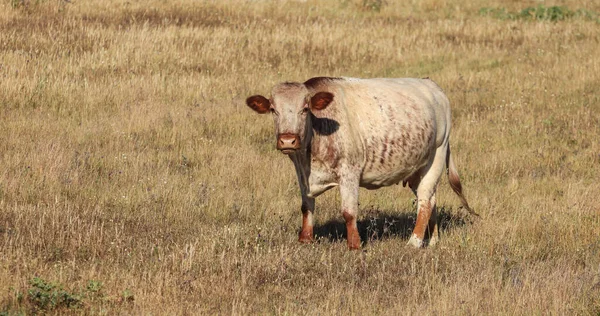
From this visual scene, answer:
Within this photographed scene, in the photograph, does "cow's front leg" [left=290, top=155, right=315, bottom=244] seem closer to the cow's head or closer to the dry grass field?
the dry grass field

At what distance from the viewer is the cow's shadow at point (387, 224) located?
Answer: 983 cm

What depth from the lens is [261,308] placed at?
696cm

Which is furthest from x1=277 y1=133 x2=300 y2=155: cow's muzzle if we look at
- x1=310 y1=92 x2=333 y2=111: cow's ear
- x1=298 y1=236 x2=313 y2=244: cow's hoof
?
x1=298 y1=236 x2=313 y2=244: cow's hoof

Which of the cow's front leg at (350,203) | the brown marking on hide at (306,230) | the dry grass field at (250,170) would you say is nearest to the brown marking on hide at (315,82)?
the cow's front leg at (350,203)

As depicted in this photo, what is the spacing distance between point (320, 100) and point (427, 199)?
1947 millimetres

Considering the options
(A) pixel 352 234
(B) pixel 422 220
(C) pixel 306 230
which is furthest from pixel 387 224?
(A) pixel 352 234

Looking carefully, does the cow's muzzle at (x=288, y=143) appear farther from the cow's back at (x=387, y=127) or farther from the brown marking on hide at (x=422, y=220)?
the brown marking on hide at (x=422, y=220)

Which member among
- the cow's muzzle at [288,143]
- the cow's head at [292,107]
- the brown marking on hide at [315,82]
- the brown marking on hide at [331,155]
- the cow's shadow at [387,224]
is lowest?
the cow's shadow at [387,224]

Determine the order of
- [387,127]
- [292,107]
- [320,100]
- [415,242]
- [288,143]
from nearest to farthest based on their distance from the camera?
1. [288,143]
2. [292,107]
3. [320,100]
4. [387,127]
5. [415,242]

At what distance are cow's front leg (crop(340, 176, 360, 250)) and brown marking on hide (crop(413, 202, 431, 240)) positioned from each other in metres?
0.88

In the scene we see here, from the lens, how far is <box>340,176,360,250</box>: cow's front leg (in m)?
8.73

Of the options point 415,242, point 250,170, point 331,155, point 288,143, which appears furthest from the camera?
point 250,170

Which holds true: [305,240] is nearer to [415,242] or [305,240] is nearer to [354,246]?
[354,246]

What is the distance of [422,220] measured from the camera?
31.2 feet
